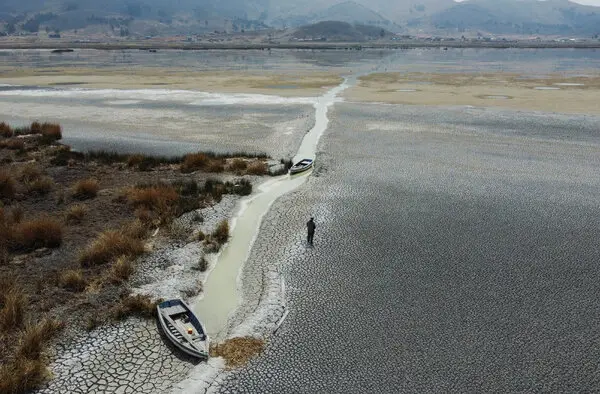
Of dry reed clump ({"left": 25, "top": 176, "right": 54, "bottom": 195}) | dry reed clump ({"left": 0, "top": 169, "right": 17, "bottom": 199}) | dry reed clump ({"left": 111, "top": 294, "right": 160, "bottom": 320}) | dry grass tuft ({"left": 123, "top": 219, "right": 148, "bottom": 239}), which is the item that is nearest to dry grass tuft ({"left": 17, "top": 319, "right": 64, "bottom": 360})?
dry reed clump ({"left": 111, "top": 294, "right": 160, "bottom": 320})

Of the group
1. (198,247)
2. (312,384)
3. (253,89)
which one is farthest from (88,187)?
(253,89)

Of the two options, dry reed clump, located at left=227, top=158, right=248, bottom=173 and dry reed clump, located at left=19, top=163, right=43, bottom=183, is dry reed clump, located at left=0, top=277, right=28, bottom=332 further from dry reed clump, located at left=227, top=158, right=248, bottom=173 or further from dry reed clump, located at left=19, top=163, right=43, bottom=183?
dry reed clump, located at left=227, top=158, right=248, bottom=173

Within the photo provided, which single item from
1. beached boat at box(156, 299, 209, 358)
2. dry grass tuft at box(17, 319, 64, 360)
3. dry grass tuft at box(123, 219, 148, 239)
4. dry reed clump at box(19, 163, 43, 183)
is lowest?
beached boat at box(156, 299, 209, 358)

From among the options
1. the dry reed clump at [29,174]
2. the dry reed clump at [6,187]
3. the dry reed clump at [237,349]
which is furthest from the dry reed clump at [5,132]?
the dry reed clump at [237,349]

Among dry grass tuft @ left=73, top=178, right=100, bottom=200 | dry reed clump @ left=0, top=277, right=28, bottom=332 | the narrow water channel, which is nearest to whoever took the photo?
dry reed clump @ left=0, top=277, right=28, bottom=332

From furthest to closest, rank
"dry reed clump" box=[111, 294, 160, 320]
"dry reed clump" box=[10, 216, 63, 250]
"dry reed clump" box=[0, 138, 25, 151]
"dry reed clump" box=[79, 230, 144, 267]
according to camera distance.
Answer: "dry reed clump" box=[0, 138, 25, 151] < "dry reed clump" box=[10, 216, 63, 250] < "dry reed clump" box=[79, 230, 144, 267] < "dry reed clump" box=[111, 294, 160, 320]

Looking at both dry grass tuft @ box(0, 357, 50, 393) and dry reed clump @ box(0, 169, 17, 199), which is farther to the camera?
dry reed clump @ box(0, 169, 17, 199)

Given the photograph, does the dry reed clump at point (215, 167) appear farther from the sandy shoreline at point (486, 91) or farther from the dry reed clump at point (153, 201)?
the sandy shoreline at point (486, 91)

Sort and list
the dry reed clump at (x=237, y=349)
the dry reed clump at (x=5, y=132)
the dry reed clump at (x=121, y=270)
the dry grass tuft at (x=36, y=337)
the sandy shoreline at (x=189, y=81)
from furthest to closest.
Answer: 1. the sandy shoreline at (x=189, y=81)
2. the dry reed clump at (x=5, y=132)
3. the dry reed clump at (x=121, y=270)
4. the dry reed clump at (x=237, y=349)
5. the dry grass tuft at (x=36, y=337)
